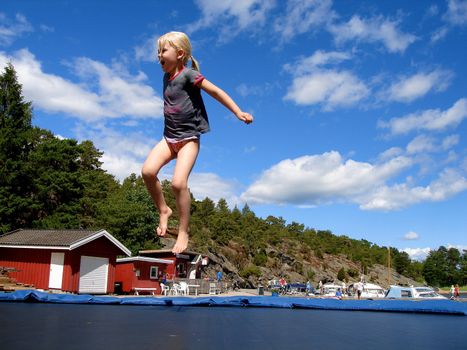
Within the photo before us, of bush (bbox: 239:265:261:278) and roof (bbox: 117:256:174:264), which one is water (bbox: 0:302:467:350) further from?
bush (bbox: 239:265:261:278)

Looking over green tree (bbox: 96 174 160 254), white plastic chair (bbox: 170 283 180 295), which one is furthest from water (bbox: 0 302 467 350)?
green tree (bbox: 96 174 160 254)

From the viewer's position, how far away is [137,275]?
22125 mm

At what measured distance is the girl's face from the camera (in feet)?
10.1

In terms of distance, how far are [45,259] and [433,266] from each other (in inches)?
3526

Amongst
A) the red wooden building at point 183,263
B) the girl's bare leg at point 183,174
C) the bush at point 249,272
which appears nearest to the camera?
the girl's bare leg at point 183,174

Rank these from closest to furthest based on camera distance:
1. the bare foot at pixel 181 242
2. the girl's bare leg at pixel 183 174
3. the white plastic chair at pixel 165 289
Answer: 1. the girl's bare leg at pixel 183 174
2. the bare foot at pixel 181 242
3. the white plastic chair at pixel 165 289

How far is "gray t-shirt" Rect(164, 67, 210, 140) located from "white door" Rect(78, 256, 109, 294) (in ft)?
57.1

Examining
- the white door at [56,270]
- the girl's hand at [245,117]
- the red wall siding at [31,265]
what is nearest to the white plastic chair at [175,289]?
the white door at [56,270]

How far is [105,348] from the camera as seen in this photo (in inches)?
93.7

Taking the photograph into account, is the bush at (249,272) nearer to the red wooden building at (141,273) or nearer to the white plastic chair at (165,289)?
the red wooden building at (141,273)

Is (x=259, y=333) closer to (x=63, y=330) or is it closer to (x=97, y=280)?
(x=63, y=330)

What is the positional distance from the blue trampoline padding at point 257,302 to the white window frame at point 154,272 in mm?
16575

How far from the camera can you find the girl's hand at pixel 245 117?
2848mm

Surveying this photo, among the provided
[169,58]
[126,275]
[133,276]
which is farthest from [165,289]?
[169,58]
